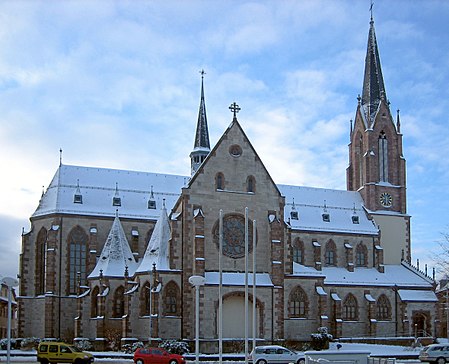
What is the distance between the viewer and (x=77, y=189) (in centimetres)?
7381

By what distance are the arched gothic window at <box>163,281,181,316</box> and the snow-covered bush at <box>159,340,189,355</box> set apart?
11.2 feet

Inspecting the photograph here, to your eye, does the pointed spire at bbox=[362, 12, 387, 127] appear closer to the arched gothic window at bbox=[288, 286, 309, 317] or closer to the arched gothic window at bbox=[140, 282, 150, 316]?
the arched gothic window at bbox=[288, 286, 309, 317]

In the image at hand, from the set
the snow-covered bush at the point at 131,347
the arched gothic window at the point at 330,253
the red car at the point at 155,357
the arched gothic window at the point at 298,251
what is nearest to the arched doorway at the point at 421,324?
the arched gothic window at the point at 330,253

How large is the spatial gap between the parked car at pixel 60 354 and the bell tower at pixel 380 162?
47.8m

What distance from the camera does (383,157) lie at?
292ft

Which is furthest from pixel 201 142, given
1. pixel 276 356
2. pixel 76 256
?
pixel 276 356

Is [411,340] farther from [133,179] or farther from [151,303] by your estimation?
[133,179]

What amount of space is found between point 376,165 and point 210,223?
105 ft

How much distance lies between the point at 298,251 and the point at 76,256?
24.9 m

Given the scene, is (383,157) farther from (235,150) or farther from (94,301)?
(94,301)

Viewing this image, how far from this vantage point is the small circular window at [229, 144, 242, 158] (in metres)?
65.3

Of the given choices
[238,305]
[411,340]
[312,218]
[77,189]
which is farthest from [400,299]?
[77,189]

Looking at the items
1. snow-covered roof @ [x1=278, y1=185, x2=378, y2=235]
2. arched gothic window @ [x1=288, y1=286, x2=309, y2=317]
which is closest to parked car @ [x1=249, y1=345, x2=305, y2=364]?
arched gothic window @ [x1=288, y1=286, x2=309, y2=317]

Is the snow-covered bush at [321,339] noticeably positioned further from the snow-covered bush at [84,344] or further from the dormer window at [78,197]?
the dormer window at [78,197]
